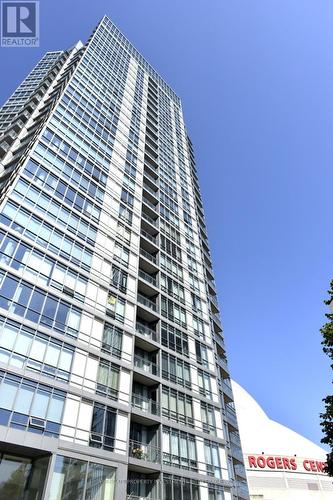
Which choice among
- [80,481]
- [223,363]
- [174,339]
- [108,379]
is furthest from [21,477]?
[223,363]

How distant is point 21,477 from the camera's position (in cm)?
1928

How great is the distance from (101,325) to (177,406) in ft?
29.6

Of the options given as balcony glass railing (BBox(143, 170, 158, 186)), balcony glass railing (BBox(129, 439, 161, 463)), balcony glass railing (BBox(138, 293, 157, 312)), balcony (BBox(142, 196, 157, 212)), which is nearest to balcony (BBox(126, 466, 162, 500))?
balcony glass railing (BBox(129, 439, 161, 463))

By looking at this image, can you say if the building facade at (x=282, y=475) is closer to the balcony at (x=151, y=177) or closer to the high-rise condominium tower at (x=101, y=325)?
the high-rise condominium tower at (x=101, y=325)

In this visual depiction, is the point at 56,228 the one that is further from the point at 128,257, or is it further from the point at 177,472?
the point at 177,472

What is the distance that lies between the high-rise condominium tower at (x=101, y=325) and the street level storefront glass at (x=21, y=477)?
0.07m

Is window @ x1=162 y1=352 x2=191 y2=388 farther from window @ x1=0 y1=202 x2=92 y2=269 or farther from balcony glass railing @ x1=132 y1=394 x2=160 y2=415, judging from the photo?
window @ x1=0 y1=202 x2=92 y2=269

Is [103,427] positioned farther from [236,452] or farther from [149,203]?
[149,203]

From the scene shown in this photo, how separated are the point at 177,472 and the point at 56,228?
65.3 feet

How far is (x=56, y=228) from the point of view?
29.1 meters

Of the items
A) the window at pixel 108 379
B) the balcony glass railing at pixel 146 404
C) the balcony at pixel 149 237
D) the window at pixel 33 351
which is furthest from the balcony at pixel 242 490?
the balcony at pixel 149 237

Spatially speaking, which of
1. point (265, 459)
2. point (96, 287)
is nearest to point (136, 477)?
point (96, 287)

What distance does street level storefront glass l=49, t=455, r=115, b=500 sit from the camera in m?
19.0

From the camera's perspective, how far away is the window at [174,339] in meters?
32.5
